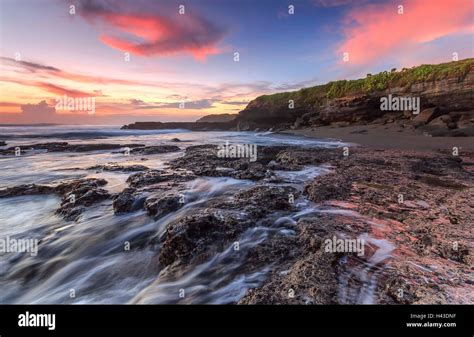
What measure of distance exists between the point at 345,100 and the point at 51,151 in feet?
104

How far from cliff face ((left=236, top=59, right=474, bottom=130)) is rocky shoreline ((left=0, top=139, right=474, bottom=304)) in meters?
19.1

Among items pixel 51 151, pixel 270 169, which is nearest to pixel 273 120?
pixel 51 151

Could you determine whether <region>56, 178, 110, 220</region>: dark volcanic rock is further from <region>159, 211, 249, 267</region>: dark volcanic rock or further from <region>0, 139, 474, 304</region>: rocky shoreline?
<region>159, 211, 249, 267</region>: dark volcanic rock

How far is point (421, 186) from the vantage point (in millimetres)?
6570

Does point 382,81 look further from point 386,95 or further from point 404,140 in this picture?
point 404,140

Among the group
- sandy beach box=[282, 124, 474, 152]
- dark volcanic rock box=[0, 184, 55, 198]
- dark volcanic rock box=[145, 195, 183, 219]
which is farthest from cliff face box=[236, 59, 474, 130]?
dark volcanic rock box=[0, 184, 55, 198]

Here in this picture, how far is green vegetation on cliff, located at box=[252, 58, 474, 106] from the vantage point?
2491cm

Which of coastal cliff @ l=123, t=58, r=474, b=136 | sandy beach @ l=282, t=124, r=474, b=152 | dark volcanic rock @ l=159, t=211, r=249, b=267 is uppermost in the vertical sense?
coastal cliff @ l=123, t=58, r=474, b=136

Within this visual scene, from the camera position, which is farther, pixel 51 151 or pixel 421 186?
pixel 51 151

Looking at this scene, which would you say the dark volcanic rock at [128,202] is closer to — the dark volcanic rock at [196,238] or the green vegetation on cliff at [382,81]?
the dark volcanic rock at [196,238]

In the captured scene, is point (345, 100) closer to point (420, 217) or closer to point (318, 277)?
point (420, 217)

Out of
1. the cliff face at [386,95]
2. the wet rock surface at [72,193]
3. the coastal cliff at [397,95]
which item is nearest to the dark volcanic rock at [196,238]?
the wet rock surface at [72,193]

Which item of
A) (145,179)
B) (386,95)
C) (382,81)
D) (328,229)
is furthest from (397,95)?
(328,229)
